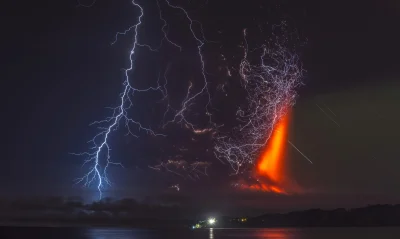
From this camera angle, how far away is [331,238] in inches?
2872

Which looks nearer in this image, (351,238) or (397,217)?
(351,238)

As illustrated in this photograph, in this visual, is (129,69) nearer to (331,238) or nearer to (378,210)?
(331,238)

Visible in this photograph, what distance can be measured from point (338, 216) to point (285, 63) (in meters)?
163

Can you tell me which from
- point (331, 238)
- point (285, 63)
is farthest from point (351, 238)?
point (285, 63)

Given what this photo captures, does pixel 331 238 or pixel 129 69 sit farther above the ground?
pixel 129 69

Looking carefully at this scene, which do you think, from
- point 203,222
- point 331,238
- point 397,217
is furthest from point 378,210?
point 331,238

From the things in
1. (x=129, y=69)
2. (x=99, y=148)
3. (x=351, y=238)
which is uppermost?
(x=129, y=69)

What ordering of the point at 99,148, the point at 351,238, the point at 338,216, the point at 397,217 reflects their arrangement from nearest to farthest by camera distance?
the point at 99,148, the point at 351,238, the point at 397,217, the point at 338,216

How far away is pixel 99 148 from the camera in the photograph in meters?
33.3

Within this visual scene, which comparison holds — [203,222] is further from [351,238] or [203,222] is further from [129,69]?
[129,69]

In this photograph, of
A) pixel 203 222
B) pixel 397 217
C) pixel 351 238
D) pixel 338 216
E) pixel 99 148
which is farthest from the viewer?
pixel 338 216

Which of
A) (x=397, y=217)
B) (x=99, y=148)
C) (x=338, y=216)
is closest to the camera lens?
(x=99, y=148)

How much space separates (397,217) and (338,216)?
67.3 ft

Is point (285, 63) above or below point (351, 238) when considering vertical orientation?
above
